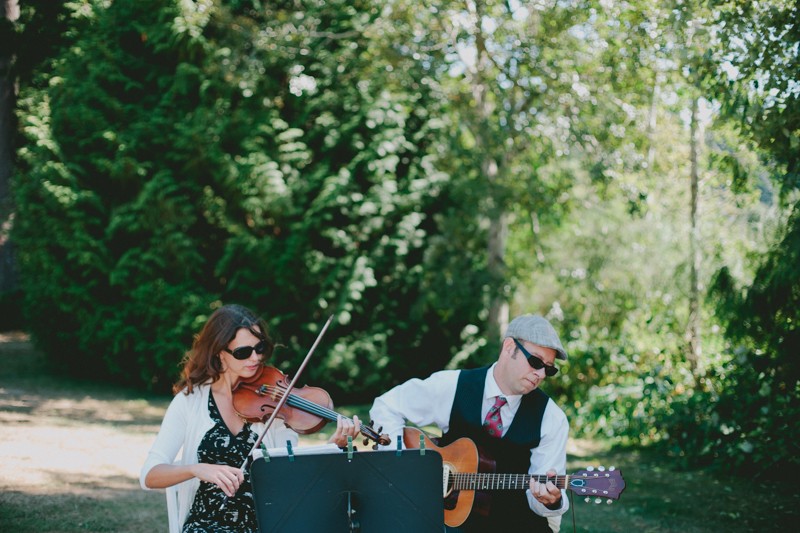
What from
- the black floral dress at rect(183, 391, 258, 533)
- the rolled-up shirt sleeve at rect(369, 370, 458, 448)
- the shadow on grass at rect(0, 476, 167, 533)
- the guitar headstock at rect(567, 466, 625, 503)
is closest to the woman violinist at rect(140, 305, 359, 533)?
the black floral dress at rect(183, 391, 258, 533)

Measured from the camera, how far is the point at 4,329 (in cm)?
1349

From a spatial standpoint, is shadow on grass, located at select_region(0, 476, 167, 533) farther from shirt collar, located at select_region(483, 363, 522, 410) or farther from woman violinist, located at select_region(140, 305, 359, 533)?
shirt collar, located at select_region(483, 363, 522, 410)

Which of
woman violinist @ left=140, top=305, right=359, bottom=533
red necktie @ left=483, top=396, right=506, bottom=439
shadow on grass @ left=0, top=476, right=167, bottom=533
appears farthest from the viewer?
shadow on grass @ left=0, top=476, right=167, bottom=533

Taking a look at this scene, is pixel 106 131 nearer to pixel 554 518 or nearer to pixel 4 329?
pixel 4 329

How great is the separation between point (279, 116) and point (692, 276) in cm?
521

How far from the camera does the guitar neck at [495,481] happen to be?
3.29 meters

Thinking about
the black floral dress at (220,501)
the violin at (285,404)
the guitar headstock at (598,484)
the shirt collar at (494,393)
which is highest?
the shirt collar at (494,393)

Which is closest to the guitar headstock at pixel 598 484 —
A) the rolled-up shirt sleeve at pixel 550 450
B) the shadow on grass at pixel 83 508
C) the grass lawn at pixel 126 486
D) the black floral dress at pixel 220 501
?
the rolled-up shirt sleeve at pixel 550 450

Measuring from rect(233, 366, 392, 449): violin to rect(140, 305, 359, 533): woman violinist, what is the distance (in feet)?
0.13

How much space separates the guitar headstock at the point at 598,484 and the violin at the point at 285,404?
0.83 metres

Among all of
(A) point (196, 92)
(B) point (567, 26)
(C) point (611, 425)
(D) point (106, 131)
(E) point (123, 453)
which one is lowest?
(E) point (123, 453)

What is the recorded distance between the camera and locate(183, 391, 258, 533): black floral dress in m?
3.18

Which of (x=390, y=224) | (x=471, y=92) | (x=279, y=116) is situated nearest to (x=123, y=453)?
A: (x=390, y=224)

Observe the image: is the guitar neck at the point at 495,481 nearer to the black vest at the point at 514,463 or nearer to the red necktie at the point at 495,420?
the black vest at the point at 514,463
